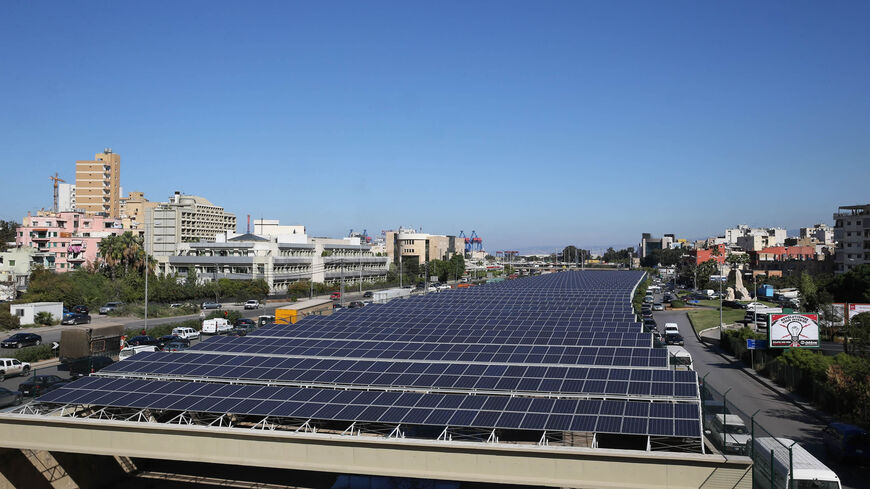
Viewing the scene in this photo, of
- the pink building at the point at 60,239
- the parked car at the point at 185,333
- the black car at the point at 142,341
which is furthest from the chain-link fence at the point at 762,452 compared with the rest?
the pink building at the point at 60,239

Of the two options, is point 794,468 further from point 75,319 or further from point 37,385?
point 75,319

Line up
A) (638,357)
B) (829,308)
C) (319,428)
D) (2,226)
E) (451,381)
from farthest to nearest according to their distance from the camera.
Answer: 1. (2,226)
2. (829,308)
3. (638,357)
4. (451,381)
5. (319,428)

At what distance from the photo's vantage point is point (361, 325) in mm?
34844

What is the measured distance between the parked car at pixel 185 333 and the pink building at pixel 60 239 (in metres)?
57.8

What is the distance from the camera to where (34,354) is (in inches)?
1544

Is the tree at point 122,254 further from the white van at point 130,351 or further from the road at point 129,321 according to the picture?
the white van at point 130,351

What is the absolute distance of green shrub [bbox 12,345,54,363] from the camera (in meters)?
38.7

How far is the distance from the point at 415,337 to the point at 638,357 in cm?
1150

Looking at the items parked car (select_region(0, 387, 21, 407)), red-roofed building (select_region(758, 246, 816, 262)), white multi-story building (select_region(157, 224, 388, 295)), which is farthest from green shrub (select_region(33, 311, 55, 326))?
red-roofed building (select_region(758, 246, 816, 262))

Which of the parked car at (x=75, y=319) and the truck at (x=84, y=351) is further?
the parked car at (x=75, y=319)

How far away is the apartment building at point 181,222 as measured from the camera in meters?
117

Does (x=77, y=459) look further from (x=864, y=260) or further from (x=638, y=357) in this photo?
(x=864, y=260)

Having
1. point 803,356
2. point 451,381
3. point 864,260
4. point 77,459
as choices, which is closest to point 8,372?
point 77,459

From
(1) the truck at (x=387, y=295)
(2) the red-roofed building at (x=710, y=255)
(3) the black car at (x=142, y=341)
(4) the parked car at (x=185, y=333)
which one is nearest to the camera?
(3) the black car at (x=142, y=341)
